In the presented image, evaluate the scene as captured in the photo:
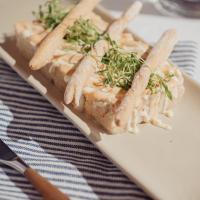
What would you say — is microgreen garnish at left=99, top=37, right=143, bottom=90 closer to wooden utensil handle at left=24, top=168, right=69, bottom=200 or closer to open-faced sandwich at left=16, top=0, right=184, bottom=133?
open-faced sandwich at left=16, top=0, right=184, bottom=133

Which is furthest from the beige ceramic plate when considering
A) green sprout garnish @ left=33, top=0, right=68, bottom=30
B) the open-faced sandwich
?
green sprout garnish @ left=33, top=0, right=68, bottom=30

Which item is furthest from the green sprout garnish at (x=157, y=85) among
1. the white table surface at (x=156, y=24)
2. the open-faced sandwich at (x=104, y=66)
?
the white table surface at (x=156, y=24)

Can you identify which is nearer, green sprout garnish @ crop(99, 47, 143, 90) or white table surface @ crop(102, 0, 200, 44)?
green sprout garnish @ crop(99, 47, 143, 90)

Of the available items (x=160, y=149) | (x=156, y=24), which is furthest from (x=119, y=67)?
(x=156, y=24)

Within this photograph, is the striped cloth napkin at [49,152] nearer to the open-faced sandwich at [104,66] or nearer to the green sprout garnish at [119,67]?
the open-faced sandwich at [104,66]

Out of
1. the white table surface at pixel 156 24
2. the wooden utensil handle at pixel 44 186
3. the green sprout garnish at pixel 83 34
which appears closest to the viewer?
the wooden utensil handle at pixel 44 186

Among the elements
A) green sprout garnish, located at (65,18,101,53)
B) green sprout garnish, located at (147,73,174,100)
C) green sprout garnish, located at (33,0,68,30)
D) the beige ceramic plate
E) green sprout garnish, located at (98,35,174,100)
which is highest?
green sprout garnish, located at (33,0,68,30)

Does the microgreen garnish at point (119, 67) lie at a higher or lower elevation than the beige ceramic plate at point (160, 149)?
higher
